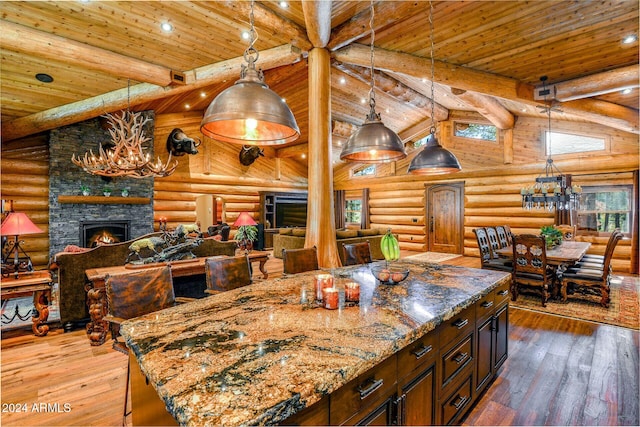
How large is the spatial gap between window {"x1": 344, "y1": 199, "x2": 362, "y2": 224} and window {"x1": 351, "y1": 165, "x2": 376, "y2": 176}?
109 cm

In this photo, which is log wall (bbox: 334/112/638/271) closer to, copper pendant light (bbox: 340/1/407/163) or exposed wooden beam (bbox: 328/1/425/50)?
exposed wooden beam (bbox: 328/1/425/50)

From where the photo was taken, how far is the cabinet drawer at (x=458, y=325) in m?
1.67

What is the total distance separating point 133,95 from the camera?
5371 mm

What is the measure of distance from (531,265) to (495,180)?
185 inches

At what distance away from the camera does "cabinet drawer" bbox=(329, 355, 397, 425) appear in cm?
103

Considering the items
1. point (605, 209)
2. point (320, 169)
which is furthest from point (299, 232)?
point (605, 209)

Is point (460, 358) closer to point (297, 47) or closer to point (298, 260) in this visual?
point (298, 260)

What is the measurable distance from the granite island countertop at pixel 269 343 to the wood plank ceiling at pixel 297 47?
357 centimetres

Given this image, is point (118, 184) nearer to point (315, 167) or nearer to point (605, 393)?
point (315, 167)

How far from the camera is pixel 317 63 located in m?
4.70

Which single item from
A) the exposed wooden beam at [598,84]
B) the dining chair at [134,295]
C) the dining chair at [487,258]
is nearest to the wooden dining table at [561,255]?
the dining chair at [487,258]

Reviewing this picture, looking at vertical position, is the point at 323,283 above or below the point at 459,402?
above

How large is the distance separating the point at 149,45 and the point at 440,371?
17.2ft

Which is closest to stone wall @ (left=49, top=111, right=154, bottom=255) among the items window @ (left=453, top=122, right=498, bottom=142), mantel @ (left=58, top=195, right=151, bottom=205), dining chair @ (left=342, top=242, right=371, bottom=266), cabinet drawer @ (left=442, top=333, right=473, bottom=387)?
mantel @ (left=58, top=195, right=151, bottom=205)
